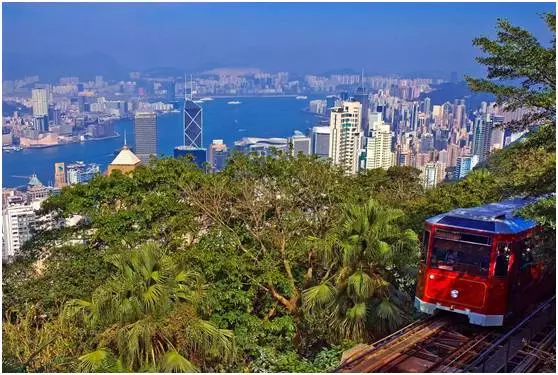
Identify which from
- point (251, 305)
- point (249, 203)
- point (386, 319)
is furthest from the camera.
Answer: point (249, 203)

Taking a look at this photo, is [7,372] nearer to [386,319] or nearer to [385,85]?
[386,319]

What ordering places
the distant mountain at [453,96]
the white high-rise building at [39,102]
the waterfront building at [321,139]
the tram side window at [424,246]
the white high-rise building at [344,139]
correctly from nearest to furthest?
the tram side window at [424,246]
the white high-rise building at [39,102]
the white high-rise building at [344,139]
the waterfront building at [321,139]
the distant mountain at [453,96]

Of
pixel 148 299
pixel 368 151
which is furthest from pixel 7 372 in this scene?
pixel 368 151

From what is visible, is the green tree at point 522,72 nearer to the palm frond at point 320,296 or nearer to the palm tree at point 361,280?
the palm tree at point 361,280

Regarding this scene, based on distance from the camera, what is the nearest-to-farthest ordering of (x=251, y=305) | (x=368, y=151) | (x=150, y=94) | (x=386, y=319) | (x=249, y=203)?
(x=386, y=319) → (x=251, y=305) → (x=249, y=203) → (x=368, y=151) → (x=150, y=94)

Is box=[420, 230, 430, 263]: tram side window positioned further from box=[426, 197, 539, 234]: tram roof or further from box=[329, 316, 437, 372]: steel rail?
box=[329, 316, 437, 372]: steel rail

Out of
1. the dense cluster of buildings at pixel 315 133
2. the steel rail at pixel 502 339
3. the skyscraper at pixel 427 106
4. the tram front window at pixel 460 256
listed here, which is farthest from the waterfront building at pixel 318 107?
the tram front window at pixel 460 256
